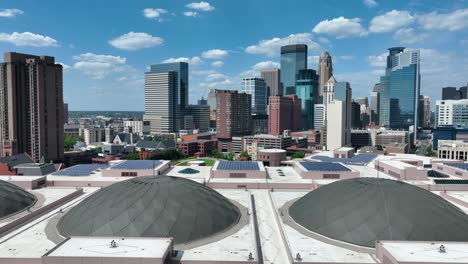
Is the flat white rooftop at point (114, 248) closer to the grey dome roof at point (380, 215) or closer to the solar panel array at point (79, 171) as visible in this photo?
the grey dome roof at point (380, 215)

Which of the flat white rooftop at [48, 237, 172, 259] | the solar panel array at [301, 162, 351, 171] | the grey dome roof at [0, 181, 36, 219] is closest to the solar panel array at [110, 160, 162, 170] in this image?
the grey dome roof at [0, 181, 36, 219]

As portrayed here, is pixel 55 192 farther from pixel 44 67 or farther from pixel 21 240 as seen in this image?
pixel 44 67

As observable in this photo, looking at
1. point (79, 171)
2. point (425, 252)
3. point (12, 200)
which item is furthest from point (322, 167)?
point (12, 200)

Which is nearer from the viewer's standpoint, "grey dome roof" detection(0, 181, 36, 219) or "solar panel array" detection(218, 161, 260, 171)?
"grey dome roof" detection(0, 181, 36, 219)

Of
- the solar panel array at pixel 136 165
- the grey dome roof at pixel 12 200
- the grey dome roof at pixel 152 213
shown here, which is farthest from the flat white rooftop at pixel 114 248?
the solar panel array at pixel 136 165

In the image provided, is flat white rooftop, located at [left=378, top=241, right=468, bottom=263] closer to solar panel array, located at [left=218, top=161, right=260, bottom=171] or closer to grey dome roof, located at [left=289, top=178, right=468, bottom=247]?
grey dome roof, located at [left=289, top=178, right=468, bottom=247]

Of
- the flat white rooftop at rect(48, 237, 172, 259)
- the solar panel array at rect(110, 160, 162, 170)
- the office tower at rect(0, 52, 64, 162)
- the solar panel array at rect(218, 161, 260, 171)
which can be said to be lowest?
the flat white rooftop at rect(48, 237, 172, 259)

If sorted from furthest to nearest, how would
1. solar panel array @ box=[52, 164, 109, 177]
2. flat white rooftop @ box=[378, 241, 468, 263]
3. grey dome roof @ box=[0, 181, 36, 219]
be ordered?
solar panel array @ box=[52, 164, 109, 177] → grey dome roof @ box=[0, 181, 36, 219] → flat white rooftop @ box=[378, 241, 468, 263]
